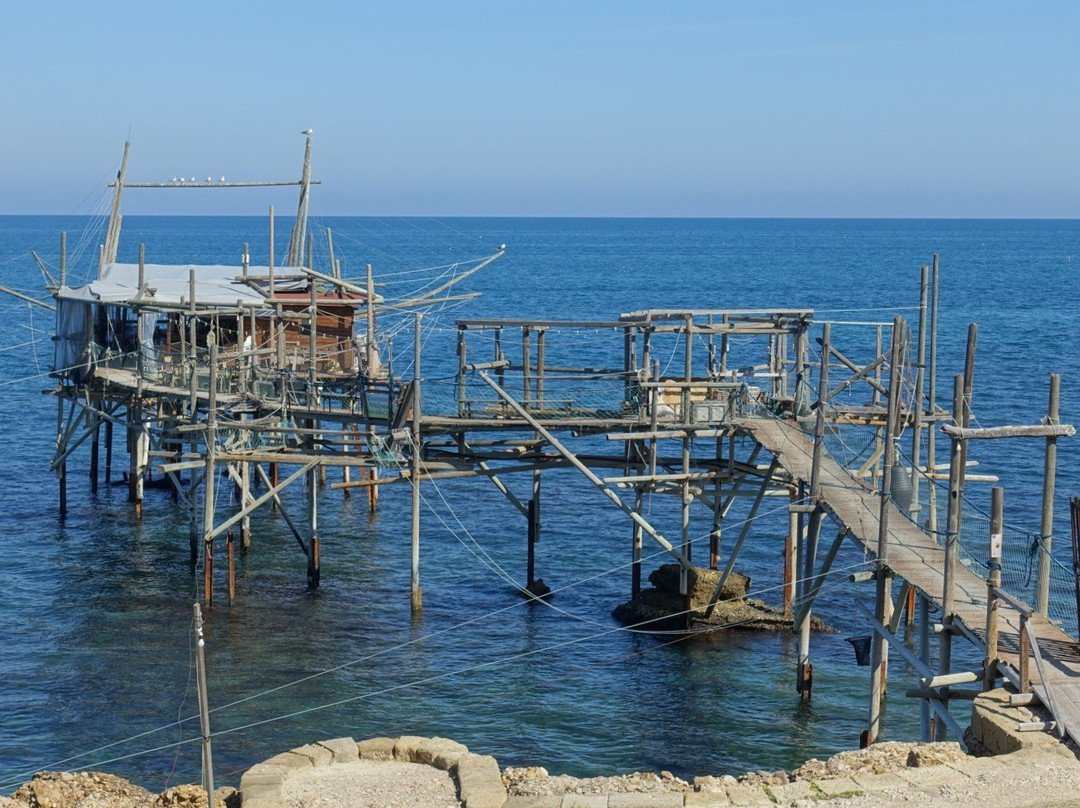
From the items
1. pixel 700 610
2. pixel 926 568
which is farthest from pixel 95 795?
pixel 700 610

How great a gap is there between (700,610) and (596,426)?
401cm

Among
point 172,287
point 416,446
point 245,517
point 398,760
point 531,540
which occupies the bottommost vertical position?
point 398,760

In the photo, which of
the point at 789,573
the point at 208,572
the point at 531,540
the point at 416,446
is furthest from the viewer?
the point at 531,540

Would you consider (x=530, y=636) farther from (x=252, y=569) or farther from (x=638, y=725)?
(x=252, y=569)

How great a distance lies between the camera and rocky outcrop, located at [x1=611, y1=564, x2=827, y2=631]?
26.4 m

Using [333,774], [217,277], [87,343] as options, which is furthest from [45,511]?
[333,774]

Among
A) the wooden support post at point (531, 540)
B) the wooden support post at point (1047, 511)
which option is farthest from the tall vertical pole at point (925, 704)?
the wooden support post at point (531, 540)

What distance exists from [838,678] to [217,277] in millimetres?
22255

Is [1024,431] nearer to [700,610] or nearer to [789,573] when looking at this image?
[700,610]

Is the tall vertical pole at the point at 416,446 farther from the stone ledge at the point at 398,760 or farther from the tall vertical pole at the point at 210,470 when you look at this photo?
the stone ledge at the point at 398,760

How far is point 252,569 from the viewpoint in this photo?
3056 cm

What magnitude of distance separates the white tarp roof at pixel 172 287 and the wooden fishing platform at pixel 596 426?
0.35ft

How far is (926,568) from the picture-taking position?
19.5 metres

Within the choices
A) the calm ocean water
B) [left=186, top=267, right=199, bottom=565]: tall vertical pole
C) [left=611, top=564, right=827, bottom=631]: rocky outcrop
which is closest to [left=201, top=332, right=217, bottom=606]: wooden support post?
the calm ocean water
